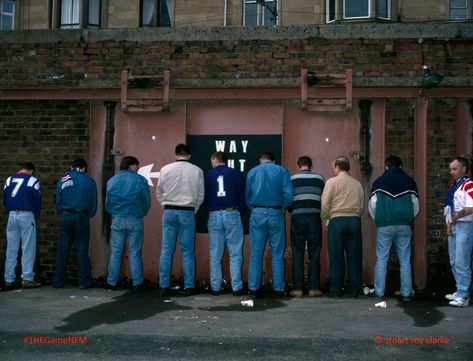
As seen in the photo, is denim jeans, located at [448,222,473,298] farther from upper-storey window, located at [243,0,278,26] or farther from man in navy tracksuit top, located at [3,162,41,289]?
upper-storey window, located at [243,0,278,26]

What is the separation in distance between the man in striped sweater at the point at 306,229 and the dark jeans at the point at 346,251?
194 millimetres

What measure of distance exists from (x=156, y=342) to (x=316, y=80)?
484 centimetres

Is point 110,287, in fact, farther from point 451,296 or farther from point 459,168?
point 459,168

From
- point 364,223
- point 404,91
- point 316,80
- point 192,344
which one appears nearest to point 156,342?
point 192,344

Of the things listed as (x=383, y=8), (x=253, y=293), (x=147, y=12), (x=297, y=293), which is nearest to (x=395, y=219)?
(x=297, y=293)

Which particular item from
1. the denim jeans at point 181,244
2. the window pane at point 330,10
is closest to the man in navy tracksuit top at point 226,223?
the denim jeans at point 181,244

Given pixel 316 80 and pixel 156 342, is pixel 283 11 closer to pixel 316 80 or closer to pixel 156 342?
pixel 316 80

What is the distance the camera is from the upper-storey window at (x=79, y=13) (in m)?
17.9

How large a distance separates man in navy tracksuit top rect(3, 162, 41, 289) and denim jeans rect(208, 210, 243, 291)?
9.00ft

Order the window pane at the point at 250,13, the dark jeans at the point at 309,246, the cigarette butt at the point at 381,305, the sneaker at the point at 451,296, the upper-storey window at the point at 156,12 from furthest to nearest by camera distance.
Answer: the upper-storey window at the point at 156,12
the window pane at the point at 250,13
the dark jeans at the point at 309,246
the sneaker at the point at 451,296
the cigarette butt at the point at 381,305

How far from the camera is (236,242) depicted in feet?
25.2

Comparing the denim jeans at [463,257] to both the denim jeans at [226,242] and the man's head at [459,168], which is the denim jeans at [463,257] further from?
the denim jeans at [226,242]

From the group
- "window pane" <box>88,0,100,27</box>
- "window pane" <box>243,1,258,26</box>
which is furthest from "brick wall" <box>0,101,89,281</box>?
"window pane" <box>88,0,100,27</box>

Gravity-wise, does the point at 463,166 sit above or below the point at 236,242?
above
